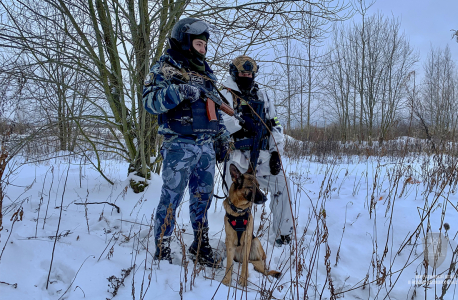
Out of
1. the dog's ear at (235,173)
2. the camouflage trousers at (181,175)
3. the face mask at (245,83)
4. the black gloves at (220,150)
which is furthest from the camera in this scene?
the face mask at (245,83)

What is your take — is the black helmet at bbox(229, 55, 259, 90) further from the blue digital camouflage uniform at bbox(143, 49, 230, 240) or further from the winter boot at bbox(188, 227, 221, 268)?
the winter boot at bbox(188, 227, 221, 268)

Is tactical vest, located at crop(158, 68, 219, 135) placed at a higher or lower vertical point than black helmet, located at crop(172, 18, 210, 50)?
lower

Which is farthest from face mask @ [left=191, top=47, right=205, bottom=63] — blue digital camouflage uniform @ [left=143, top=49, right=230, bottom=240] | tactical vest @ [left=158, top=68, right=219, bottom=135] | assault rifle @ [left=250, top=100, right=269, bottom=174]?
assault rifle @ [left=250, top=100, right=269, bottom=174]

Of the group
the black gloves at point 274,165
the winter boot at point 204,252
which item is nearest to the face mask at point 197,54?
the black gloves at point 274,165

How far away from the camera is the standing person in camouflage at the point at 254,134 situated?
2.46 meters

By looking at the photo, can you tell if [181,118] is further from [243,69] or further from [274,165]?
[274,165]

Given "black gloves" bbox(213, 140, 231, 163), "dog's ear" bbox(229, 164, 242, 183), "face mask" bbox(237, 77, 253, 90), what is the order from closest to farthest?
"dog's ear" bbox(229, 164, 242, 183) → "black gloves" bbox(213, 140, 231, 163) → "face mask" bbox(237, 77, 253, 90)

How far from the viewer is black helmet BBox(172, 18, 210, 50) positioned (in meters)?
1.96

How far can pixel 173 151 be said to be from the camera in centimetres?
197

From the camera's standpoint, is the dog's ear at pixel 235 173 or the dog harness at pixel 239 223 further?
the dog's ear at pixel 235 173

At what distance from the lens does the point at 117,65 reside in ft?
11.0

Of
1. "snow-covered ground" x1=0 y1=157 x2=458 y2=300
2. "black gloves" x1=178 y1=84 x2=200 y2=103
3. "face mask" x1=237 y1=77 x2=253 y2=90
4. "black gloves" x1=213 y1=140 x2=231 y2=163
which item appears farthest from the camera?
"face mask" x1=237 y1=77 x2=253 y2=90

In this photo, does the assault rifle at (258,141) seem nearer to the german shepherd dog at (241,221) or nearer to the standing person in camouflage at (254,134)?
the standing person in camouflage at (254,134)

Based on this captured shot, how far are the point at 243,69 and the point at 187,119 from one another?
0.90m
